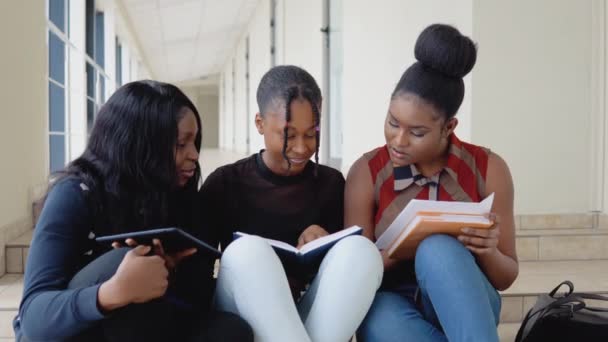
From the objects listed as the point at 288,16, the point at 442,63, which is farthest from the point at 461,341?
the point at 288,16

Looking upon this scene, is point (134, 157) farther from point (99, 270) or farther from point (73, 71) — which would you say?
point (73, 71)

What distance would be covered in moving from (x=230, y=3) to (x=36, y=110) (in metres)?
8.14

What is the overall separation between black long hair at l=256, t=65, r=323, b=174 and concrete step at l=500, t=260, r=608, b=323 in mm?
1172

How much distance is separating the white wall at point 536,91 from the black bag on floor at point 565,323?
164cm

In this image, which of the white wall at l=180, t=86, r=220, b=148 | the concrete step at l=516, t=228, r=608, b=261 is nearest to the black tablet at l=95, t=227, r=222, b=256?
the concrete step at l=516, t=228, r=608, b=261

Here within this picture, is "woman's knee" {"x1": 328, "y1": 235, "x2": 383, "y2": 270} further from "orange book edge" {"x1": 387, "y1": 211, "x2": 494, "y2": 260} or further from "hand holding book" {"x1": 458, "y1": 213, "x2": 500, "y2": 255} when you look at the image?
"hand holding book" {"x1": 458, "y1": 213, "x2": 500, "y2": 255}

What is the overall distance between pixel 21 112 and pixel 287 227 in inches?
79.6

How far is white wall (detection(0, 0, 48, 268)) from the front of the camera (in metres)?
2.86

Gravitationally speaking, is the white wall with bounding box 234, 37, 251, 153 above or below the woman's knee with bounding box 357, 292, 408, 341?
above

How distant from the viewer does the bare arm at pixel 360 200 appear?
1691 millimetres

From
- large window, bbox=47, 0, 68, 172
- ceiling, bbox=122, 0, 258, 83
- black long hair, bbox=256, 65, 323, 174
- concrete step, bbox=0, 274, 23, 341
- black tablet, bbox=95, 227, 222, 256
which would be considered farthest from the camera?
ceiling, bbox=122, 0, 258, 83

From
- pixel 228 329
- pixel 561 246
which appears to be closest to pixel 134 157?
pixel 228 329

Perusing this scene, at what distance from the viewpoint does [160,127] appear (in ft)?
4.65

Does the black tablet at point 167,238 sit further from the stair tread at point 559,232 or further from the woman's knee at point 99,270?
the stair tread at point 559,232
